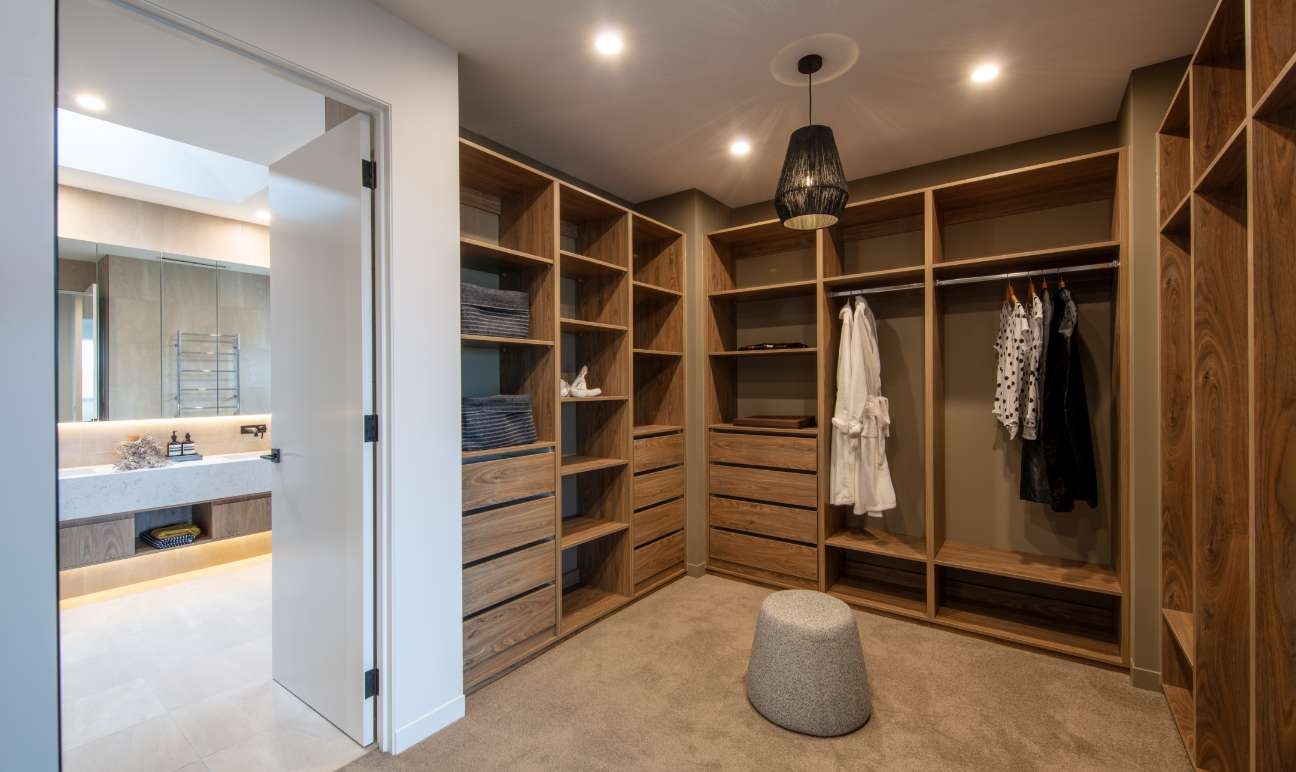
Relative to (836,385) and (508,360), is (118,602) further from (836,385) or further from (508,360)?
(836,385)

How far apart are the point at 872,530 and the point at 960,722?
1434mm

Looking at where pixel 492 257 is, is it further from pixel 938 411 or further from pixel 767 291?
pixel 938 411

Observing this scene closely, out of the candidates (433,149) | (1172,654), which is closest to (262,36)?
(433,149)

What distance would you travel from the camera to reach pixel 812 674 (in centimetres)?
206

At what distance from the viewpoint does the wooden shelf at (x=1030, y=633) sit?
258 centimetres


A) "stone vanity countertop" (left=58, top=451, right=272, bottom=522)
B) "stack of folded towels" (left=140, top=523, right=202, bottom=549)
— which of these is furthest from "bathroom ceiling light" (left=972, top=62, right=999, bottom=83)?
"stack of folded towels" (left=140, top=523, right=202, bottom=549)

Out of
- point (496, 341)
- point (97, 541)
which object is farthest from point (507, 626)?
point (97, 541)

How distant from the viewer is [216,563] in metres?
4.08

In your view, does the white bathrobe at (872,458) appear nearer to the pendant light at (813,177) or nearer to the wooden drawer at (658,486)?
the wooden drawer at (658,486)

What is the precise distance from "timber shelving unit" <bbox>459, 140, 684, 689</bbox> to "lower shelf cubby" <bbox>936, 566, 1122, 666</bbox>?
5.30ft

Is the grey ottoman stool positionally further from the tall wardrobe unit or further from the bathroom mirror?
the bathroom mirror

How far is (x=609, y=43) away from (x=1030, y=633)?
327 centimetres

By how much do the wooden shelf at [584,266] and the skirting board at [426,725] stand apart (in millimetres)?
2003

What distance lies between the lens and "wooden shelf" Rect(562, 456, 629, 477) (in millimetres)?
2924
